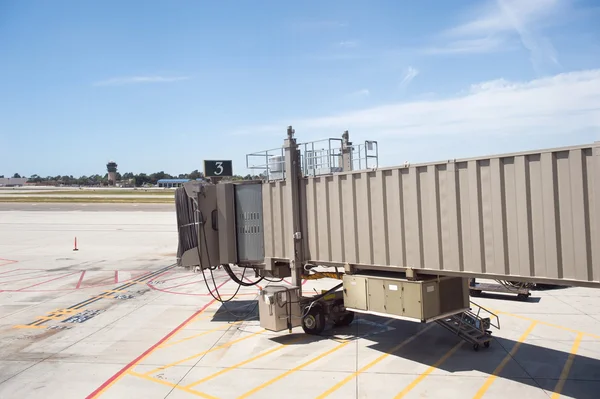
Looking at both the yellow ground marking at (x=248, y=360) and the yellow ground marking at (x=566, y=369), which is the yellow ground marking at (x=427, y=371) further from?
the yellow ground marking at (x=248, y=360)

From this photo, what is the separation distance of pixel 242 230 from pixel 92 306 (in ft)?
27.4

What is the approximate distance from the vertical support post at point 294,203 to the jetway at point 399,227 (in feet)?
0.13

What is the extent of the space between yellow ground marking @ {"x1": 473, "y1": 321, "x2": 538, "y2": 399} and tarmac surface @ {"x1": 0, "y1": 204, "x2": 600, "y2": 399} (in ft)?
0.16

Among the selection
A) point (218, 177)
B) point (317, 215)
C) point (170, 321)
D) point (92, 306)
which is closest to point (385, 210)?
point (317, 215)

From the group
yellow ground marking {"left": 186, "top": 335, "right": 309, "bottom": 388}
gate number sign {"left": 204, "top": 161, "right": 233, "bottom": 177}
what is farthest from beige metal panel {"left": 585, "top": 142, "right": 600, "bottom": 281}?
gate number sign {"left": 204, "top": 161, "right": 233, "bottom": 177}

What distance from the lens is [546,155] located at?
10.2 meters

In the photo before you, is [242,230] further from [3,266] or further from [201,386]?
[3,266]

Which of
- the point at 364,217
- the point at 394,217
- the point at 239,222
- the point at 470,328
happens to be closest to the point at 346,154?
the point at 364,217

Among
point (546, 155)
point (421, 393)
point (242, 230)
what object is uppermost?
point (546, 155)

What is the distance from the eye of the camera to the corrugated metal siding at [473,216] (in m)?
9.85

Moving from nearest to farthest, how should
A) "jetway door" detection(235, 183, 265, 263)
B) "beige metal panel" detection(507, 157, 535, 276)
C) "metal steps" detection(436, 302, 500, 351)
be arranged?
1. "beige metal panel" detection(507, 157, 535, 276)
2. "metal steps" detection(436, 302, 500, 351)
3. "jetway door" detection(235, 183, 265, 263)

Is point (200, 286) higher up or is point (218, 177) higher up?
point (218, 177)

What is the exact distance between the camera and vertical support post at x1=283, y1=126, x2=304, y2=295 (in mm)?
15930

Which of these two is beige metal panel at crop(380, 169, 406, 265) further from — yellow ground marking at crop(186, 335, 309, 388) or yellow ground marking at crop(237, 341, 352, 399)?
yellow ground marking at crop(186, 335, 309, 388)
